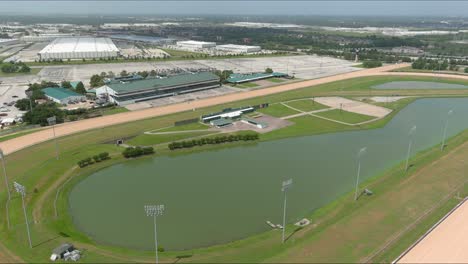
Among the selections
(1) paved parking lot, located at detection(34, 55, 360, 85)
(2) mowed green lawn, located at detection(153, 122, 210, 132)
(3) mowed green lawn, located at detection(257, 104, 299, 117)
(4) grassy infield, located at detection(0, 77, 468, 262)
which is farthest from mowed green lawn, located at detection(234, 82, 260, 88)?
(4) grassy infield, located at detection(0, 77, 468, 262)

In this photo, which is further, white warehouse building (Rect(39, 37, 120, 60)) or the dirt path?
white warehouse building (Rect(39, 37, 120, 60))

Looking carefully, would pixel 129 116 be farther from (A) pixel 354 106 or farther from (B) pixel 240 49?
(B) pixel 240 49

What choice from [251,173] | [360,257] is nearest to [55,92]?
[251,173]

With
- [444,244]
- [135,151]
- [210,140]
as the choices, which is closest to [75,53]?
[135,151]

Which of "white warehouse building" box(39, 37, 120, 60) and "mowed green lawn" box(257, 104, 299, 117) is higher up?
"white warehouse building" box(39, 37, 120, 60)

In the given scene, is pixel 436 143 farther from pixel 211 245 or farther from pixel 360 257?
pixel 211 245

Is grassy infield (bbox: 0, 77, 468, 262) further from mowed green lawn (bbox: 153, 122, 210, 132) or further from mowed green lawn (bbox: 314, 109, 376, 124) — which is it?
mowed green lawn (bbox: 314, 109, 376, 124)

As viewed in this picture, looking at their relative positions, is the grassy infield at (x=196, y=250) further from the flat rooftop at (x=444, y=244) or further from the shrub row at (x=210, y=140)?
the shrub row at (x=210, y=140)

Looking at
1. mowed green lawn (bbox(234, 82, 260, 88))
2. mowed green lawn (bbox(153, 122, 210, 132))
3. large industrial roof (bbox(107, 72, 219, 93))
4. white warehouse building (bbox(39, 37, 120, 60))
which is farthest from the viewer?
white warehouse building (bbox(39, 37, 120, 60))
